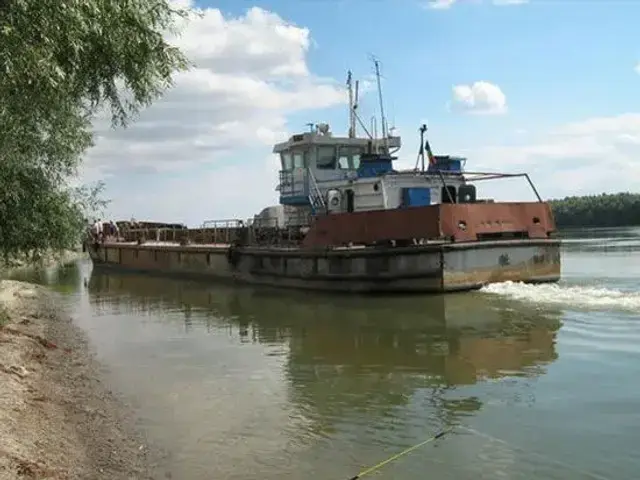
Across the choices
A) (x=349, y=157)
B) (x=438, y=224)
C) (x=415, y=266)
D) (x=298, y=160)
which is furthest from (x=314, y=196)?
(x=438, y=224)

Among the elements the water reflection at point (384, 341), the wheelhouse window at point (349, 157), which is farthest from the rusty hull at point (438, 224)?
the wheelhouse window at point (349, 157)

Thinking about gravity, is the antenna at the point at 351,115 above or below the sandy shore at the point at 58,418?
above

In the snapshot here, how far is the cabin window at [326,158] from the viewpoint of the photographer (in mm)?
20266

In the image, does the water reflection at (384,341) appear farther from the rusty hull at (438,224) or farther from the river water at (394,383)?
the rusty hull at (438,224)

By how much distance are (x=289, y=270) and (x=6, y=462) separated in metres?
14.1

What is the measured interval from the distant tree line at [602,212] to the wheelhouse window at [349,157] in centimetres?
5444

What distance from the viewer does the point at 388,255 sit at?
15.5m

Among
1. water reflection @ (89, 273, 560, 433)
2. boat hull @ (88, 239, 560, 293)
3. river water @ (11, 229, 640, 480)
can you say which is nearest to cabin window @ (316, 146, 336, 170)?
boat hull @ (88, 239, 560, 293)

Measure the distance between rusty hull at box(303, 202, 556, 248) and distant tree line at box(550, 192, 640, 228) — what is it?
57025 mm

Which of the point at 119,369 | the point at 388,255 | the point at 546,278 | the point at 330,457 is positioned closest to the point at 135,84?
the point at 330,457

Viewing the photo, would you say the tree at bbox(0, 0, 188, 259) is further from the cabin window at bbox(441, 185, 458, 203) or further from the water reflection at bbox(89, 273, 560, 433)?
the cabin window at bbox(441, 185, 458, 203)

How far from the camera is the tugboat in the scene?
1498cm

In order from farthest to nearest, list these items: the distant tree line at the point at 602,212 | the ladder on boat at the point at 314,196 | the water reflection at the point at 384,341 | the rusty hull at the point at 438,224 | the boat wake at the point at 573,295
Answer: the distant tree line at the point at 602,212 → the ladder on boat at the point at 314,196 → the rusty hull at the point at 438,224 → the boat wake at the point at 573,295 → the water reflection at the point at 384,341

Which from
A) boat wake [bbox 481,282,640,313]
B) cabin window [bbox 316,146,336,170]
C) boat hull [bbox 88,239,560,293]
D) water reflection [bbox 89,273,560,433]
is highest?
cabin window [bbox 316,146,336,170]
